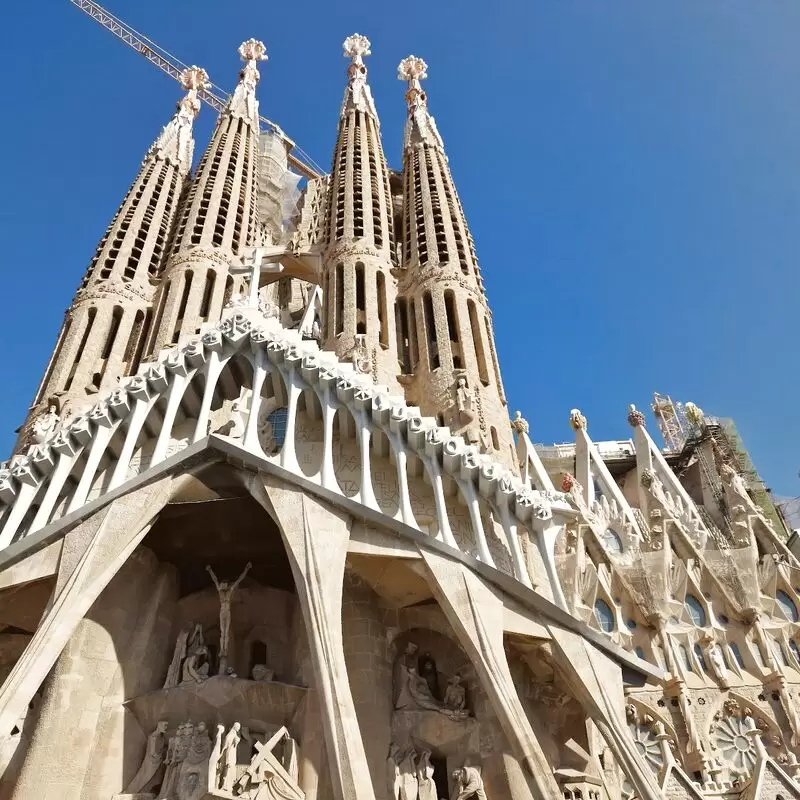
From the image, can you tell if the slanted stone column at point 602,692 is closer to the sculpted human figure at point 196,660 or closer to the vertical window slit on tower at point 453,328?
the sculpted human figure at point 196,660

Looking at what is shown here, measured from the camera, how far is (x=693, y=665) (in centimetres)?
1772

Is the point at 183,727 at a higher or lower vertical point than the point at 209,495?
lower

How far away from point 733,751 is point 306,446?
1172 cm

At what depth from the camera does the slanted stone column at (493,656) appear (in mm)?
9070

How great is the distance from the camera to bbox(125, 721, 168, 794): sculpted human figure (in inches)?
416

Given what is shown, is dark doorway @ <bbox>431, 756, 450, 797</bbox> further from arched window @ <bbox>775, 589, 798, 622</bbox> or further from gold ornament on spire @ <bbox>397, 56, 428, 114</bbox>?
gold ornament on spire @ <bbox>397, 56, 428, 114</bbox>

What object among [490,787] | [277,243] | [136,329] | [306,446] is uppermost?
[277,243]

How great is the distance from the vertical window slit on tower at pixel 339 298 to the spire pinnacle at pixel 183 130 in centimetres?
899

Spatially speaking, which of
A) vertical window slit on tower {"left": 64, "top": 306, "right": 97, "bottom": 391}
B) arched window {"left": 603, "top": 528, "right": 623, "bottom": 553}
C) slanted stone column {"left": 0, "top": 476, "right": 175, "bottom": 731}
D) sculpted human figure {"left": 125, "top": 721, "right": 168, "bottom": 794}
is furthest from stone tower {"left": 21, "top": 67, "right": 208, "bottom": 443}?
arched window {"left": 603, "top": 528, "right": 623, "bottom": 553}

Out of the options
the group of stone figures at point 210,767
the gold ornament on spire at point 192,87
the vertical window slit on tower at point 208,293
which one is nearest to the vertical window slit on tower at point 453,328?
the vertical window slit on tower at point 208,293

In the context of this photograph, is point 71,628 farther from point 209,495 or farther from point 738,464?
point 738,464

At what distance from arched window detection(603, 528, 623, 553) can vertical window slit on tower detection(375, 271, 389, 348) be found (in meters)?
8.80

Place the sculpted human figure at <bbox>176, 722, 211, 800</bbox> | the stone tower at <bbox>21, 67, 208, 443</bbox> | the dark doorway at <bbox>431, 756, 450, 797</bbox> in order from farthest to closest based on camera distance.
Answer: the stone tower at <bbox>21, 67, 208, 443</bbox>, the dark doorway at <bbox>431, 756, 450, 797</bbox>, the sculpted human figure at <bbox>176, 722, 211, 800</bbox>

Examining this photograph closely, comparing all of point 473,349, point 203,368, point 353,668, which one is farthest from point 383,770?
point 473,349
